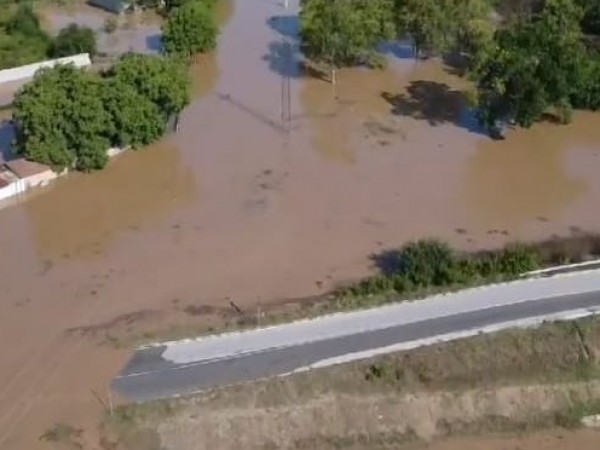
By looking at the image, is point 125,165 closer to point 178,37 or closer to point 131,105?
point 131,105

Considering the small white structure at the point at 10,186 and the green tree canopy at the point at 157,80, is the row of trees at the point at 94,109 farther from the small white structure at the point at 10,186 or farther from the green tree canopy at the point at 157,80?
the small white structure at the point at 10,186

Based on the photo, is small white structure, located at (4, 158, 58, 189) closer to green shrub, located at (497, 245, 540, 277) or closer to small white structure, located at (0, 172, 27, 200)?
small white structure, located at (0, 172, 27, 200)

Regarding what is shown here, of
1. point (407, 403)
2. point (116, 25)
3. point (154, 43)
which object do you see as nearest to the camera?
point (407, 403)

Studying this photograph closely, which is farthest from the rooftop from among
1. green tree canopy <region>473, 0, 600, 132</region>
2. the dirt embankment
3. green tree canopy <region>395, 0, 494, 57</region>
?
green tree canopy <region>395, 0, 494, 57</region>

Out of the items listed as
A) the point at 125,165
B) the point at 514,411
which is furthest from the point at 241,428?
the point at 125,165

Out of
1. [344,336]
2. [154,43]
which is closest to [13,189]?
[344,336]

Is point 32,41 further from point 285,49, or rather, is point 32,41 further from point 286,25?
point 286,25

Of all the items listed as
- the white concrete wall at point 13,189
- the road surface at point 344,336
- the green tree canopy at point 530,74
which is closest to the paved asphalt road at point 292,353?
the road surface at point 344,336
